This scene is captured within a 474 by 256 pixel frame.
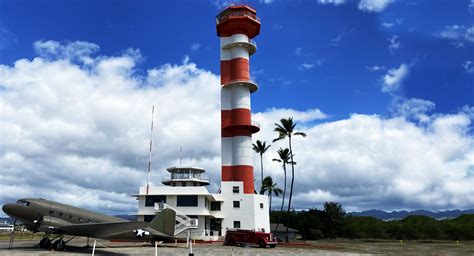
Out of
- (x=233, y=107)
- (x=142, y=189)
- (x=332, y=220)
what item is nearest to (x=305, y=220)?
(x=332, y=220)

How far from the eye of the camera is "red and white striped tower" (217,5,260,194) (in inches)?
1978

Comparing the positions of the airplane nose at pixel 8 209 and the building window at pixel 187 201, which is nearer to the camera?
the airplane nose at pixel 8 209

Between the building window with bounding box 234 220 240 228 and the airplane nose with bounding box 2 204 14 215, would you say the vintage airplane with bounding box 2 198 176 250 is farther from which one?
the building window with bounding box 234 220 240 228

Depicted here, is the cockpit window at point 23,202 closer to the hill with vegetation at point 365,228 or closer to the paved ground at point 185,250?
the paved ground at point 185,250

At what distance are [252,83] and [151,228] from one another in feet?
103

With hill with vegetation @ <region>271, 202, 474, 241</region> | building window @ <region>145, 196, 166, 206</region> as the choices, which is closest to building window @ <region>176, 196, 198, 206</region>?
building window @ <region>145, 196, 166, 206</region>

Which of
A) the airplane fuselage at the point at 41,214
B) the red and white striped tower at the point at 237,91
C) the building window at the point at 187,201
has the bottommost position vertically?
the airplane fuselage at the point at 41,214

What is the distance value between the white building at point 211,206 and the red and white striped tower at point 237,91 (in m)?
1.89

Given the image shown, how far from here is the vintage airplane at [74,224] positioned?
80.4 ft

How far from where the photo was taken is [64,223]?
27.3 metres

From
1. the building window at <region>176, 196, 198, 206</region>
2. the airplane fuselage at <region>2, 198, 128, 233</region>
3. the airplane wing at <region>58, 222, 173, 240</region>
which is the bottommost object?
the airplane wing at <region>58, 222, 173, 240</region>

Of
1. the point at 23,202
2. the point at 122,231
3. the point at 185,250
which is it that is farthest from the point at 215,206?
the point at 23,202

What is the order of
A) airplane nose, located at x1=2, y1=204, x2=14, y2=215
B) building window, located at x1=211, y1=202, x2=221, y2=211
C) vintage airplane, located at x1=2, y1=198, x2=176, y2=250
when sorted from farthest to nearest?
1. building window, located at x1=211, y1=202, x2=221, y2=211
2. airplane nose, located at x1=2, y1=204, x2=14, y2=215
3. vintage airplane, located at x1=2, y1=198, x2=176, y2=250

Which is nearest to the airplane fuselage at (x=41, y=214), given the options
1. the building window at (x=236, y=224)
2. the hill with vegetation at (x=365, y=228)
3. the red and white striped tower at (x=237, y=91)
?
the building window at (x=236, y=224)
